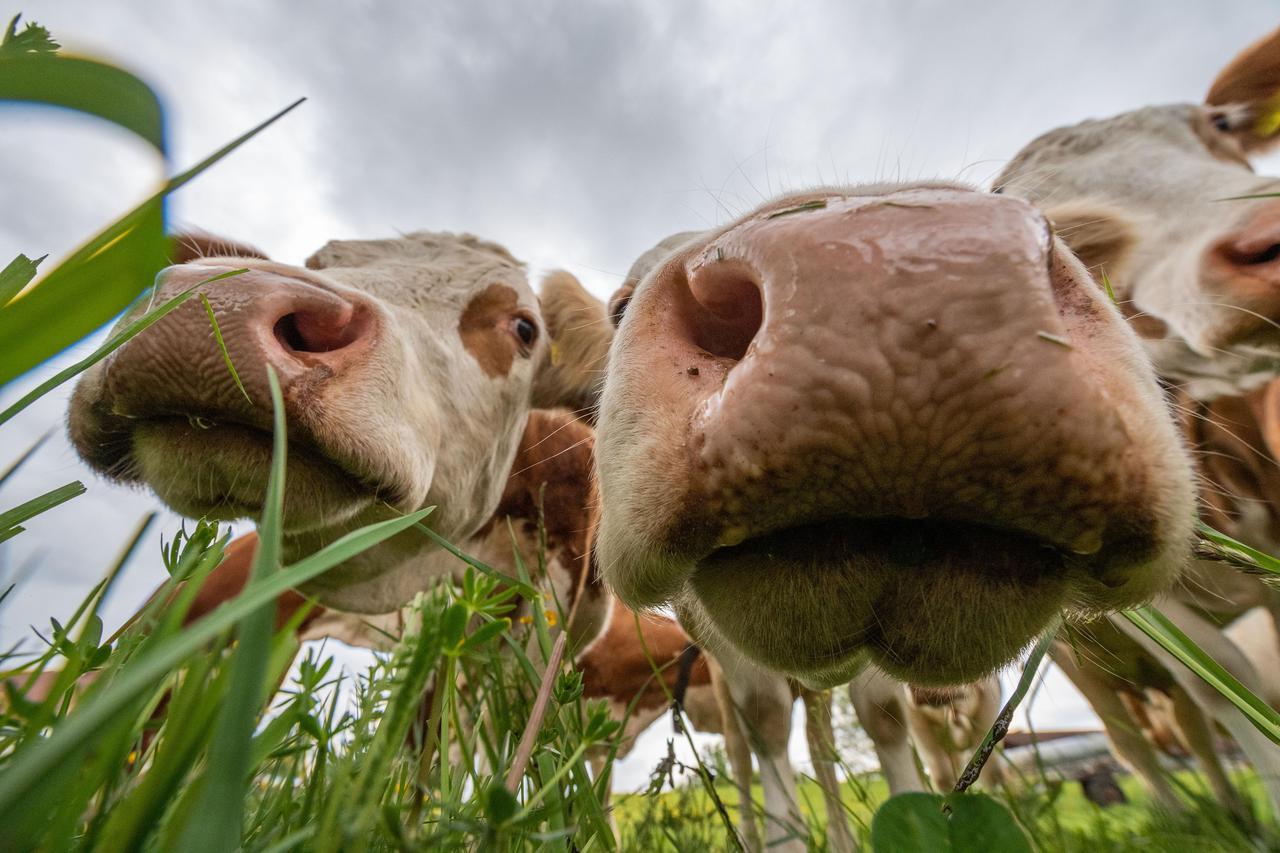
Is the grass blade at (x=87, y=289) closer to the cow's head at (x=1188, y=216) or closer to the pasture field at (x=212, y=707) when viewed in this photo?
the pasture field at (x=212, y=707)

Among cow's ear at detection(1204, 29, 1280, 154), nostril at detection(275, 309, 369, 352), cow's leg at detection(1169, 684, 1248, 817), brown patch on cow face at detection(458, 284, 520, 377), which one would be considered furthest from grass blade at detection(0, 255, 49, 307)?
cow's leg at detection(1169, 684, 1248, 817)

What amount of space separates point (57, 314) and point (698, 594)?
2.79 feet

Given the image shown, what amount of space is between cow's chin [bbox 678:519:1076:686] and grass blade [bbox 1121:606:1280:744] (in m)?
0.27

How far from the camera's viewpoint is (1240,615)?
3.44 metres

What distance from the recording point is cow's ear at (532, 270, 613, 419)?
349cm

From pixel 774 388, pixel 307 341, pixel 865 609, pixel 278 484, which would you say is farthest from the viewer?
pixel 307 341

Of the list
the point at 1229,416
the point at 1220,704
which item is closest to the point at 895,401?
the point at 1220,704

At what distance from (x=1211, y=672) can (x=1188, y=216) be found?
85.4 inches

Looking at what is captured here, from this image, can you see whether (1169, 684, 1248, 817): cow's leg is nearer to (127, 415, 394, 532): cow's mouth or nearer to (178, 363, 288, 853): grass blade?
(127, 415, 394, 532): cow's mouth

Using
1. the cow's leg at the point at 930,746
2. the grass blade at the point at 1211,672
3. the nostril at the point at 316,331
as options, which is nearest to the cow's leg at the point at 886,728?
the grass blade at the point at 1211,672

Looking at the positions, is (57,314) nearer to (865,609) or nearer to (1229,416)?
(865,609)

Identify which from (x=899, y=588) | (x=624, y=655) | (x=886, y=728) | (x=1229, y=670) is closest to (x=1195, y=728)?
(x=1229, y=670)

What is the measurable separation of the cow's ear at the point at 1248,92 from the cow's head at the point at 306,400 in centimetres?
398

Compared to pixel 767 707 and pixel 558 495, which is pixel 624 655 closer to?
pixel 558 495
